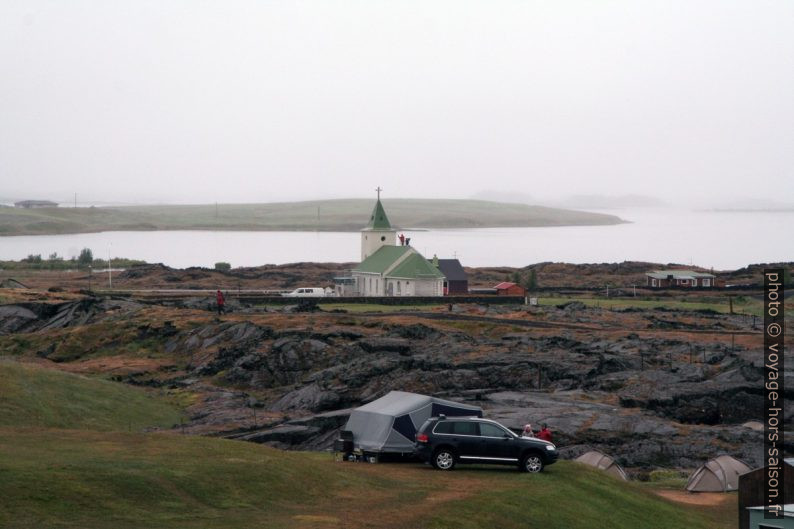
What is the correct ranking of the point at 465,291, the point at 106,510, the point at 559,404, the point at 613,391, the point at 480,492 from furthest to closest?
1. the point at 465,291
2. the point at 613,391
3. the point at 559,404
4. the point at 480,492
5. the point at 106,510

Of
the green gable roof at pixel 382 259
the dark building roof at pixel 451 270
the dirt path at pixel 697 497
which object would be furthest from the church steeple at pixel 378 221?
the dirt path at pixel 697 497

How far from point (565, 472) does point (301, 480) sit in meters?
7.86

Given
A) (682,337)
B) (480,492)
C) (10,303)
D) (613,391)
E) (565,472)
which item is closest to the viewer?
(480,492)

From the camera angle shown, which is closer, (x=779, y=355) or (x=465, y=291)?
(x=779, y=355)

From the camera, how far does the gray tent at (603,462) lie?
36250mm

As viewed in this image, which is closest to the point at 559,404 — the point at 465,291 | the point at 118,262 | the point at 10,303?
the point at 10,303

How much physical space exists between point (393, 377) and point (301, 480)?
2660 cm

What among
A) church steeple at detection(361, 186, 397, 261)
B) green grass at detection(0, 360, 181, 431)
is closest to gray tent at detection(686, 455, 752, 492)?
green grass at detection(0, 360, 181, 431)

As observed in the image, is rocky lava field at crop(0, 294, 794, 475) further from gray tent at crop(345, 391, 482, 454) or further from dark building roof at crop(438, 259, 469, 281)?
dark building roof at crop(438, 259, 469, 281)

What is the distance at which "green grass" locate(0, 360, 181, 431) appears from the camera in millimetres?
40219

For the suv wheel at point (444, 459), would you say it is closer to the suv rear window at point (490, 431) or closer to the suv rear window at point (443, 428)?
the suv rear window at point (443, 428)

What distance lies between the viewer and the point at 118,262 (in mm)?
167375

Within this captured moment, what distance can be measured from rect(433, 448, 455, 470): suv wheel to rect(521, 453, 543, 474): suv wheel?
6.21 ft

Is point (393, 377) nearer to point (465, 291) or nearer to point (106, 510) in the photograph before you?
point (106, 510)
